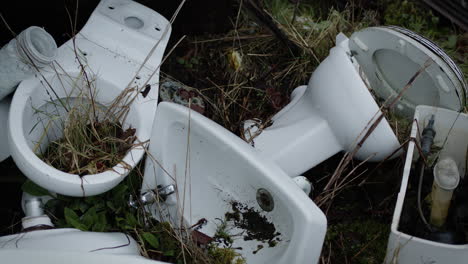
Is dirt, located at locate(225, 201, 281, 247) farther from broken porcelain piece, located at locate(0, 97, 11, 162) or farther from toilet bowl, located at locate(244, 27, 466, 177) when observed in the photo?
broken porcelain piece, located at locate(0, 97, 11, 162)

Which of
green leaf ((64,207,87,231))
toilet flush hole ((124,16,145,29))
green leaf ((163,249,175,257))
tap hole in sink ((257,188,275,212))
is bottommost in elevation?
green leaf ((163,249,175,257))

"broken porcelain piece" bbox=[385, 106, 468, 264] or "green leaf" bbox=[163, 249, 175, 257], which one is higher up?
"broken porcelain piece" bbox=[385, 106, 468, 264]

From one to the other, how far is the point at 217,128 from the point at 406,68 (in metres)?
0.59

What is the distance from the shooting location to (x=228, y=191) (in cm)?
142

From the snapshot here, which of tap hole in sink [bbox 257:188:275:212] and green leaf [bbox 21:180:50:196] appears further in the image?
green leaf [bbox 21:180:50:196]

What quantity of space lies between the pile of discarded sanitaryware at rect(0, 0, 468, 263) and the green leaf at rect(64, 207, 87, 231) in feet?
0.22

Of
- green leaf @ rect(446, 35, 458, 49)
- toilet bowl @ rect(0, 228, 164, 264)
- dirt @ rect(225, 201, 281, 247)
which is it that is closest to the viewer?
toilet bowl @ rect(0, 228, 164, 264)

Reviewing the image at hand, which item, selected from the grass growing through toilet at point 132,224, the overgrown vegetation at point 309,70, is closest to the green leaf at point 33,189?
the grass growing through toilet at point 132,224

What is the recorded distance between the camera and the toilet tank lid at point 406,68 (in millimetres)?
1413

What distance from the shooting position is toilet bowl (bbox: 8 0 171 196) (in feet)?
4.80

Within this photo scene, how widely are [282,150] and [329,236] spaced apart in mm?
307

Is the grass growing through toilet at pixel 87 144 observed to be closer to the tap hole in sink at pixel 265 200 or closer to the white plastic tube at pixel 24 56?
the white plastic tube at pixel 24 56

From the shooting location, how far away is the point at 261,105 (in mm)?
1998

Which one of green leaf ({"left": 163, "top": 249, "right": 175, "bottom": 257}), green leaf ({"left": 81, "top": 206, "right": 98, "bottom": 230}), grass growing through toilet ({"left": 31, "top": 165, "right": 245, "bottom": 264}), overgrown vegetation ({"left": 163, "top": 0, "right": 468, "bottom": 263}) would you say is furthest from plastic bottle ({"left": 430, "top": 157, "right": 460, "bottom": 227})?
green leaf ({"left": 81, "top": 206, "right": 98, "bottom": 230})
